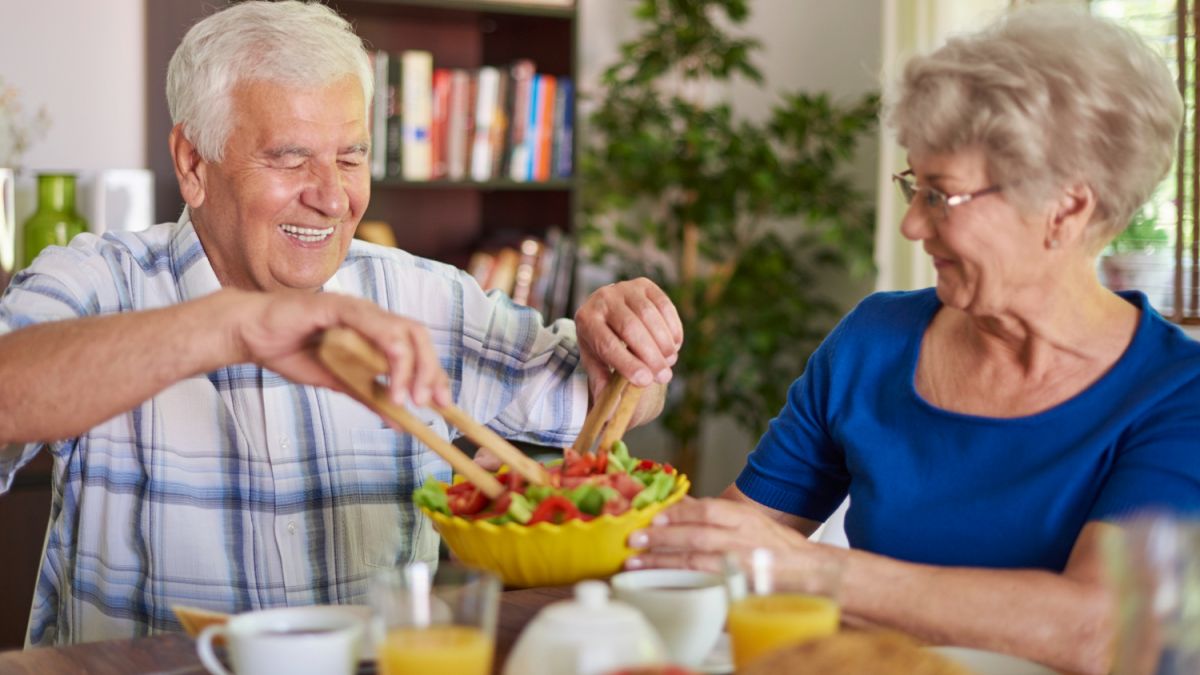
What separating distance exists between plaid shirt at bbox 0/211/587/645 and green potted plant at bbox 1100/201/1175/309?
69.2 inches

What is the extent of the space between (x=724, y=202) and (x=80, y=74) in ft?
5.81

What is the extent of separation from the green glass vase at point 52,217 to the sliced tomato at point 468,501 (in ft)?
6.52

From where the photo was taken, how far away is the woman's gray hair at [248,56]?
5.89 ft

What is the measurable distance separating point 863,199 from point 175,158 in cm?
239

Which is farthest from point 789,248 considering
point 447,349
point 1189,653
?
point 1189,653

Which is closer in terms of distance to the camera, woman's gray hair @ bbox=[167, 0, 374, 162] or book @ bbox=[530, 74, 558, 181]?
woman's gray hair @ bbox=[167, 0, 374, 162]

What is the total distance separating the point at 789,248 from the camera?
4.12m

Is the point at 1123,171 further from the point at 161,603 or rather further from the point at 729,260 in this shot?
the point at 729,260

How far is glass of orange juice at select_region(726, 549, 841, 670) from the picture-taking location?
3.35 feet

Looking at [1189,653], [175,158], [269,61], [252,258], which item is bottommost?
[1189,653]

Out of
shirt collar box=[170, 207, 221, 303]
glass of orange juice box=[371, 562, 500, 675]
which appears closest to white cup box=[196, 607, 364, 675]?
glass of orange juice box=[371, 562, 500, 675]

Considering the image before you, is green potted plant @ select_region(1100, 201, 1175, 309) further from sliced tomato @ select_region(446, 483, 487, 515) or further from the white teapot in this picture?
the white teapot

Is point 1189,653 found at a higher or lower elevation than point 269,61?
lower

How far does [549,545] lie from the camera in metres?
1.31
